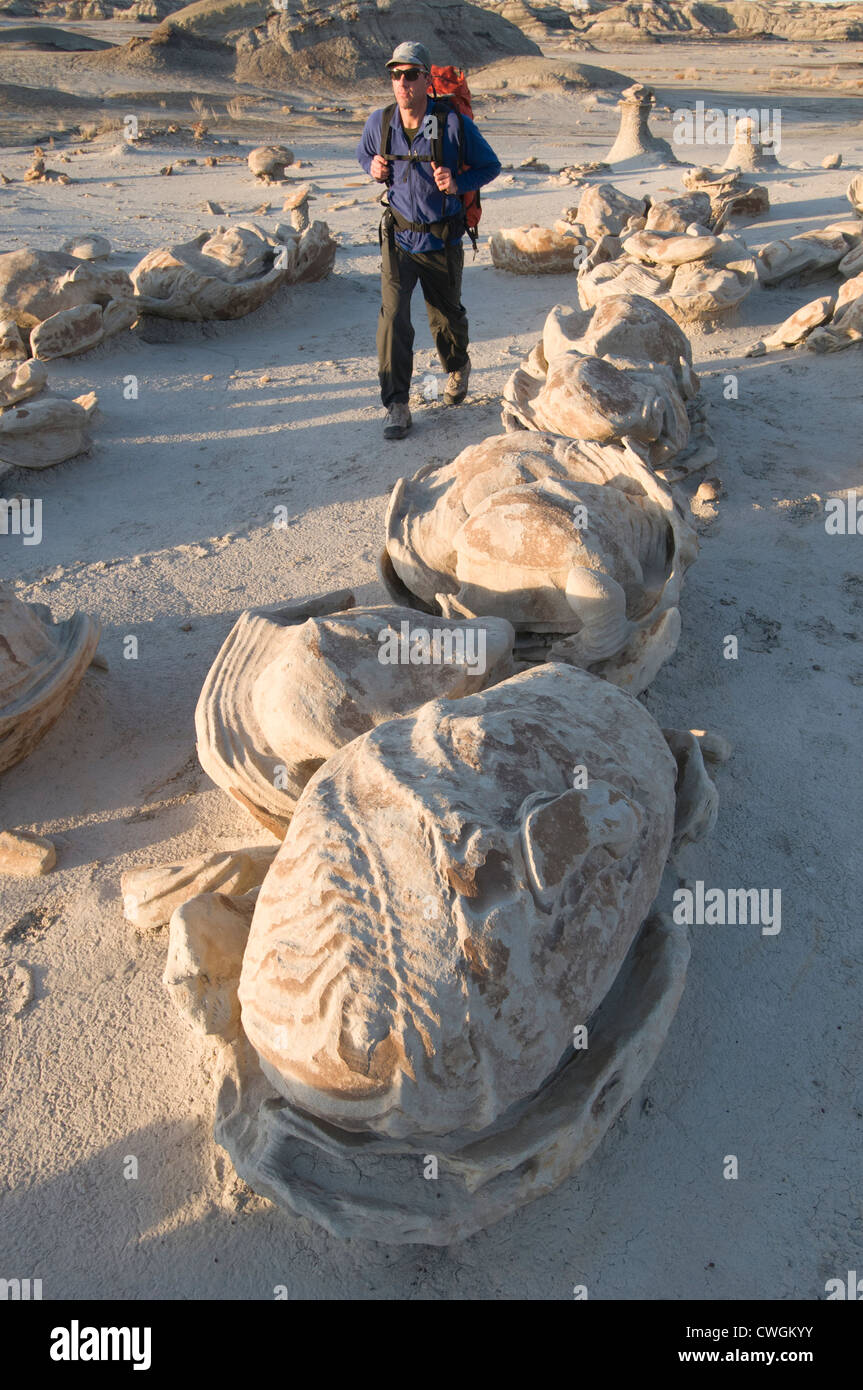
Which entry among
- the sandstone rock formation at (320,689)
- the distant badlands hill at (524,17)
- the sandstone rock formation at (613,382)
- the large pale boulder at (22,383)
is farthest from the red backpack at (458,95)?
the distant badlands hill at (524,17)

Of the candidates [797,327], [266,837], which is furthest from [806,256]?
[266,837]

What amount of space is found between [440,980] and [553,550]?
1.47 metres

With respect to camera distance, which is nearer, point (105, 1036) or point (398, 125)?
point (105, 1036)

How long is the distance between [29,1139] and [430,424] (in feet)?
12.8

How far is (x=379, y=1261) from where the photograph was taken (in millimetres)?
1662

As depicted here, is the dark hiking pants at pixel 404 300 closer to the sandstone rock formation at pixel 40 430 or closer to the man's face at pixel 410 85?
the man's face at pixel 410 85

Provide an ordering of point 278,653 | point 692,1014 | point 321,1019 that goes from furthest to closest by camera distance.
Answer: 1. point 278,653
2. point 692,1014
3. point 321,1019

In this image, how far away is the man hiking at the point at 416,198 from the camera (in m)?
4.20

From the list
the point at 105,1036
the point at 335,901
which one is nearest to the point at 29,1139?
the point at 105,1036

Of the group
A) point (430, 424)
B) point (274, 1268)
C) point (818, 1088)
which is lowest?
point (274, 1268)

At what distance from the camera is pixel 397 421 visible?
468 centimetres

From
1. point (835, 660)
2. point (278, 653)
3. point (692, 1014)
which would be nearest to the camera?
point (692, 1014)

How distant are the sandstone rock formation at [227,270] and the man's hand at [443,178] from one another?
2.20 metres

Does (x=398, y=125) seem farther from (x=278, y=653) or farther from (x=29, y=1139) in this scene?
(x=29, y=1139)
